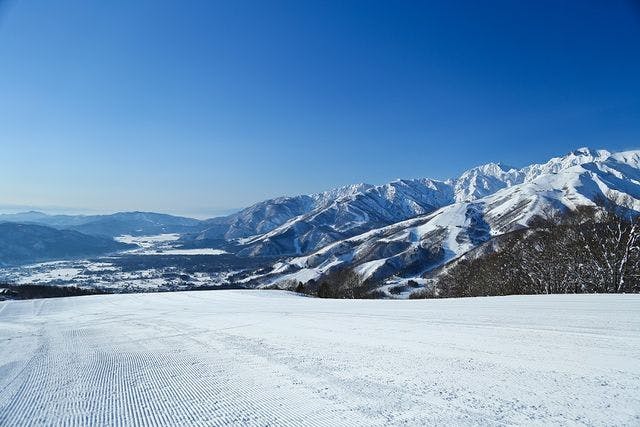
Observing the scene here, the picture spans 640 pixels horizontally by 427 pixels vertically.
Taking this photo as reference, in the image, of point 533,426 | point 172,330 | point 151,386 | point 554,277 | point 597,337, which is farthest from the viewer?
point 554,277

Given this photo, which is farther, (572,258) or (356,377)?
(572,258)

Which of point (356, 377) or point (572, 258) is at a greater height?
point (572, 258)

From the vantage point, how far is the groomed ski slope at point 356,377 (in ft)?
18.0

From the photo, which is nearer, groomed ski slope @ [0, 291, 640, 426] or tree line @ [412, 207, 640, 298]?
groomed ski slope @ [0, 291, 640, 426]

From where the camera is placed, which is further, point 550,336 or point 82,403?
point 550,336

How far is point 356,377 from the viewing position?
724 centimetres

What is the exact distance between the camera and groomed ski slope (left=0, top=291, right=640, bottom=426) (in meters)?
5.48

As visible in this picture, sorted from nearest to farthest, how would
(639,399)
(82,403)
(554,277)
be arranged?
(639,399)
(82,403)
(554,277)

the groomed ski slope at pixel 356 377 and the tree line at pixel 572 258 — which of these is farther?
the tree line at pixel 572 258

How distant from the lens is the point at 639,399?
5324 millimetres

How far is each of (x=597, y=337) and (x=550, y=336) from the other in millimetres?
930

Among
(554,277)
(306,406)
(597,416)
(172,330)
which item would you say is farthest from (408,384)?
(554,277)

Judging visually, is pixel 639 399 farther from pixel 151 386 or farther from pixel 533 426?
pixel 151 386

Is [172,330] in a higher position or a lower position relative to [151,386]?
lower
